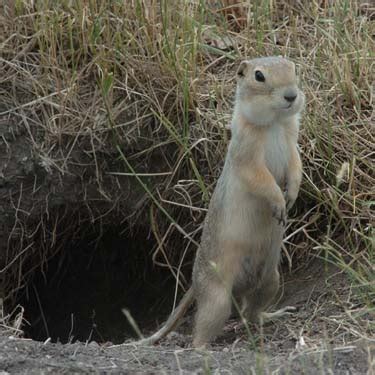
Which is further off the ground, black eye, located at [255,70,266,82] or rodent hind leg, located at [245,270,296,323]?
black eye, located at [255,70,266,82]

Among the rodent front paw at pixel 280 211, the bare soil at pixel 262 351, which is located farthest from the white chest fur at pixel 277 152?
the bare soil at pixel 262 351

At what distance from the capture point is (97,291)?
7855 millimetres

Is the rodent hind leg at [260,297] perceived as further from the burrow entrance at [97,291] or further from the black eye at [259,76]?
the burrow entrance at [97,291]

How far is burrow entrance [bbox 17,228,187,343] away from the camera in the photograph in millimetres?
7512

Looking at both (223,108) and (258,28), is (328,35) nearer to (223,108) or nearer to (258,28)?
(258,28)

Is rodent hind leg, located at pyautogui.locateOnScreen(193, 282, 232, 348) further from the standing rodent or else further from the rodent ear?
the rodent ear

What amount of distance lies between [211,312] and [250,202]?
2.11 ft

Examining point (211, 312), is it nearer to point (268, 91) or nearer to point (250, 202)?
point (250, 202)

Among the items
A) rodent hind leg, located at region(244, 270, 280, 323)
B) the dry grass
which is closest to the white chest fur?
rodent hind leg, located at region(244, 270, 280, 323)

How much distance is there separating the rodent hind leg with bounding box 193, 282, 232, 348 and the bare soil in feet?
0.39

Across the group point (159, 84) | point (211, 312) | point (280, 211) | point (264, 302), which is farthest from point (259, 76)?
point (159, 84)

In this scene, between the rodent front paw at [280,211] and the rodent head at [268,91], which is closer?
the rodent head at [268,91]

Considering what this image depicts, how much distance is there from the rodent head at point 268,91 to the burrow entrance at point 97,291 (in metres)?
2.61

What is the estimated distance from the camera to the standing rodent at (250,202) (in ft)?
16.2
